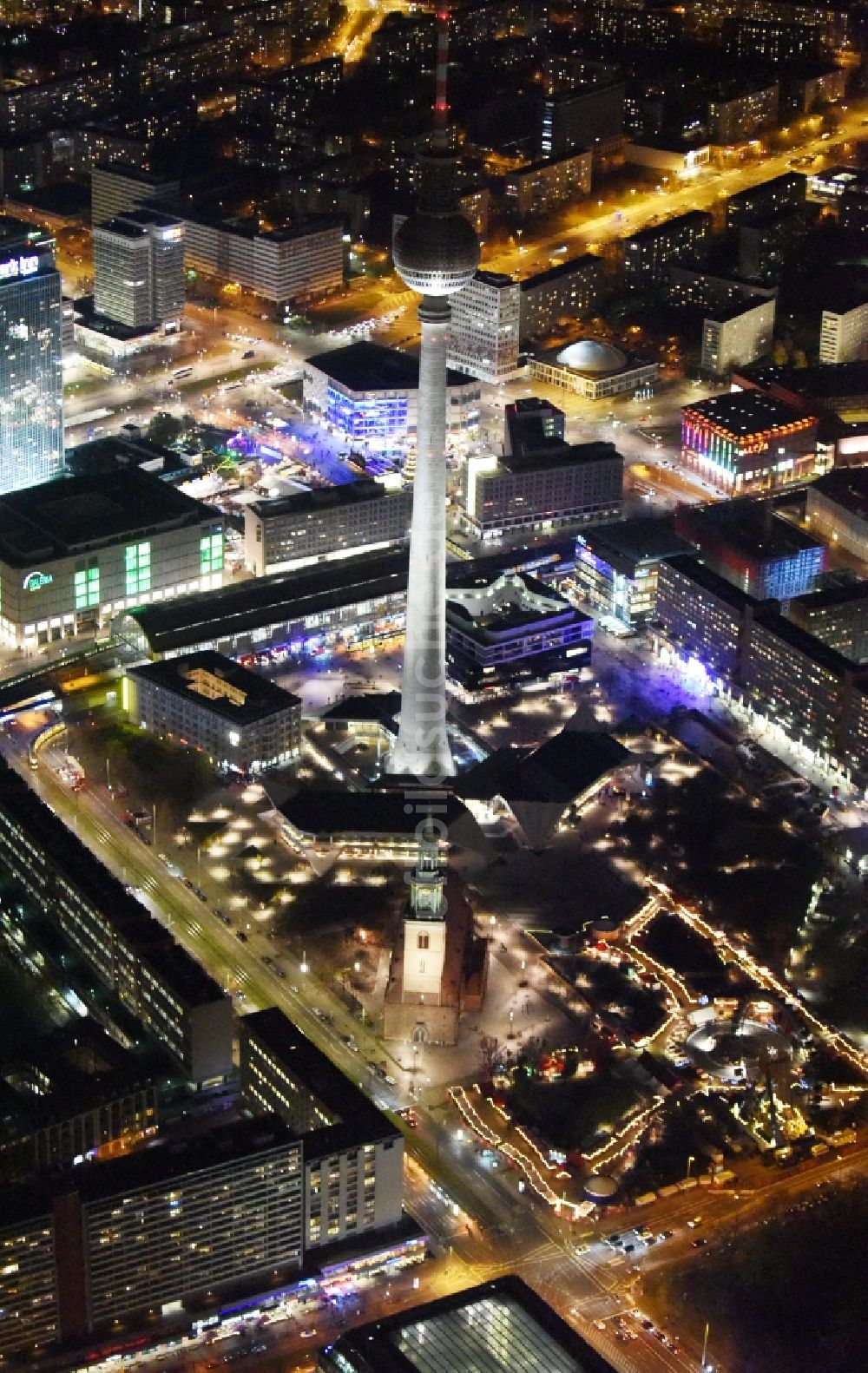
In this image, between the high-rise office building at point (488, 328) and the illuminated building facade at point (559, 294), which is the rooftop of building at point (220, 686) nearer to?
the high-rise office building at point (488, 328)

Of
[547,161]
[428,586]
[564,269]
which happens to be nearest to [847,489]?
[564,269]

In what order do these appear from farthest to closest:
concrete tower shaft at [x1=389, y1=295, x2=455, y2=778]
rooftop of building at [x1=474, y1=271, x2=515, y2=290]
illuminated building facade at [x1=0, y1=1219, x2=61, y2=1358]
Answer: rooftop of building at [x1=474, y1=271, x2=515, y2=290] → concrete tower shaft at [x1=389, y1=295, x2=455, y2=778] → illuminated building facade at [x1=0, y1=1219, x2=61, y2=1358]

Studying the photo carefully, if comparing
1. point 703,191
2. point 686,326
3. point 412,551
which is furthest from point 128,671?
point 703,191

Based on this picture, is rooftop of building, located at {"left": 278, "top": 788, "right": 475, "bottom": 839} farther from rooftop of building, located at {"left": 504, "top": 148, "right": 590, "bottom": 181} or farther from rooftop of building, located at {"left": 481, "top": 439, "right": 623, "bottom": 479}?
rooftop of building, located at {"left": 504, "top": 148, "right": 590, "bottom": 181}

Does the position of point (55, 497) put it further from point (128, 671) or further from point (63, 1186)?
point (63, 1186)

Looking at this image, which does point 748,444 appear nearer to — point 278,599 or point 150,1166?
point 278,599

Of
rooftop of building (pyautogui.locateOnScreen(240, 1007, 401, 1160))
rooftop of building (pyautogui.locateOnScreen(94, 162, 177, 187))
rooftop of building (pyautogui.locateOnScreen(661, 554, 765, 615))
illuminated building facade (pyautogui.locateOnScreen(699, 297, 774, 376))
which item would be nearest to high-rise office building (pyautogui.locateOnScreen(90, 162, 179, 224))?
rooftop of building (pyautogui.locateOnScreen(94, 162, 177, 187))
